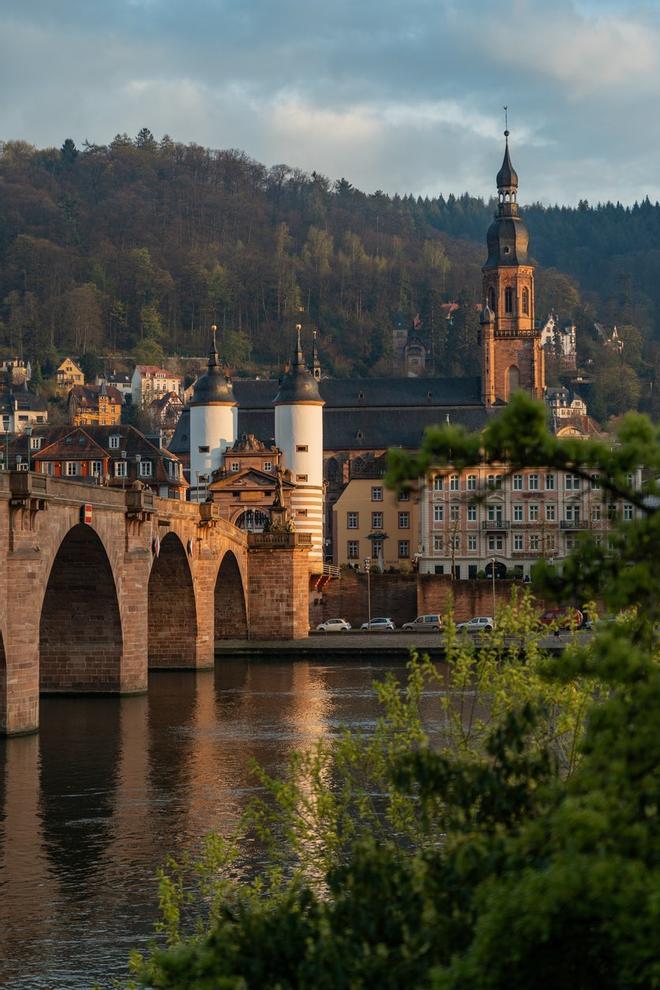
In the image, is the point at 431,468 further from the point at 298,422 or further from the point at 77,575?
the point at 298,422

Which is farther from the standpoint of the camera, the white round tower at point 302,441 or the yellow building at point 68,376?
the yellow building at point 68,376

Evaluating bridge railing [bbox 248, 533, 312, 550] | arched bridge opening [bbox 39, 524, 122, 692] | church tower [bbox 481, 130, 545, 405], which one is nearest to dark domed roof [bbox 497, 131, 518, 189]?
church tower [bbox 481, 130, 545, 405]

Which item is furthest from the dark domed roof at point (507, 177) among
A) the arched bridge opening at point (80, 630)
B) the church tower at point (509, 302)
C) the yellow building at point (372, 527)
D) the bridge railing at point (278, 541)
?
the arched bridge opening at point (80, 630)

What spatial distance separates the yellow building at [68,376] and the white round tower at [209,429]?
6578 cm

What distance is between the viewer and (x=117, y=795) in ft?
118

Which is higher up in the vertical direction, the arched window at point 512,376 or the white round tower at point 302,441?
the arched window at point 512,376

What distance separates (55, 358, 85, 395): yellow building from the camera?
567ft

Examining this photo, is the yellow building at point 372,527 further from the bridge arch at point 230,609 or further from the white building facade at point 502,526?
the bridge arch at point 230,609

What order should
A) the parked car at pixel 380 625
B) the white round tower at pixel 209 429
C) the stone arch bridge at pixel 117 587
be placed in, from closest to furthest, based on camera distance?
the stone arch bridge at pixel 117 587 < the parked car at pixel 380 625 < the white round tower at pixel 209 429

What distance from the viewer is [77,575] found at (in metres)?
54.0

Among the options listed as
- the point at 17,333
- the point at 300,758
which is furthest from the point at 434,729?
the point at 17,333

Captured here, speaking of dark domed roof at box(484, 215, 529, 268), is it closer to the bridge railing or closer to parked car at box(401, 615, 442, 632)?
parked car at box(401, 615, 442, 632)

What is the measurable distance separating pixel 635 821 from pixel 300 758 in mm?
9963

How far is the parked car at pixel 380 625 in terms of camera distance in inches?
3521
